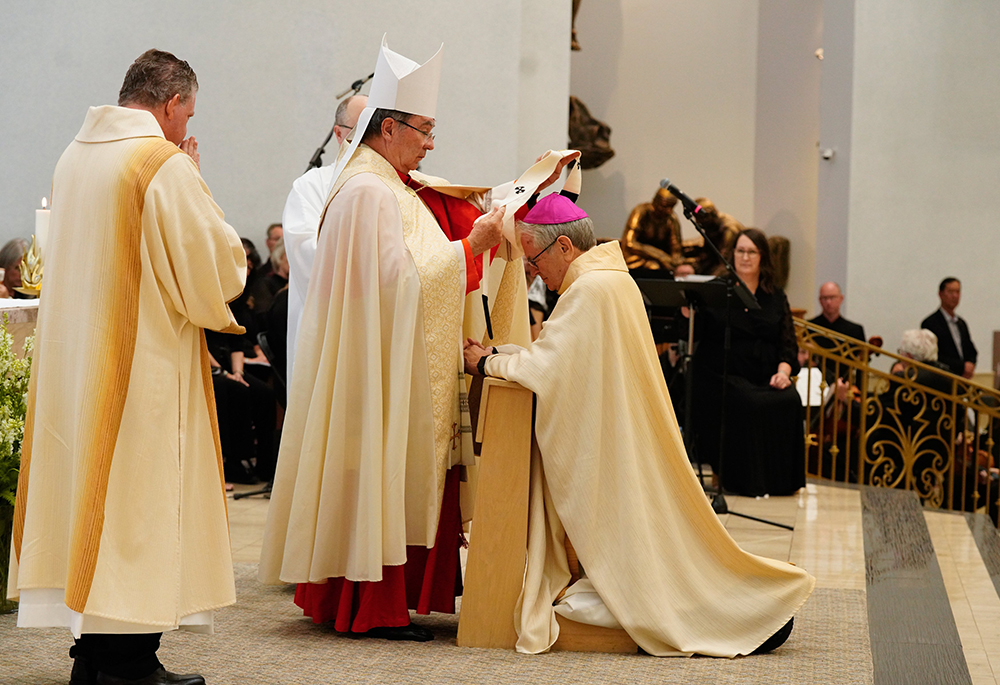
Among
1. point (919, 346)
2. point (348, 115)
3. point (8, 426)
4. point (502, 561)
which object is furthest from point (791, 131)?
point (8, 426)

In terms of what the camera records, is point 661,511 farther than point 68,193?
Yes

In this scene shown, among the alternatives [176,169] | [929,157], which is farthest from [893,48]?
[176,169]

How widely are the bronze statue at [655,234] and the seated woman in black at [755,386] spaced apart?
601 cm

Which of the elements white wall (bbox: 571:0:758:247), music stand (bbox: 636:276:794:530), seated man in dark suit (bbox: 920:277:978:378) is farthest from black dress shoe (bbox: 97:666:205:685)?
white wall (bbox: 571:0:758:247)

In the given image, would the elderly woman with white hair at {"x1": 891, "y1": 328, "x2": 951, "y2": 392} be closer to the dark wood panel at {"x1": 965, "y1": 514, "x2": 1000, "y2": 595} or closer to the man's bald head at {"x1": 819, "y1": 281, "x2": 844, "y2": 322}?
the man's bald head at {"x1": 819, "y1": 281, "x2": 844, "y2": 322}

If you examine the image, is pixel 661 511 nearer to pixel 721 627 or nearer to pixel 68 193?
pixel 721 627

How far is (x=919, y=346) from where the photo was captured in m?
8.60

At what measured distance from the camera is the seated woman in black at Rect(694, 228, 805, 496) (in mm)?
7219

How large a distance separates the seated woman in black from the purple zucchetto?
11.3 feet

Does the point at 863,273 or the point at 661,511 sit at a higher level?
Answer: the point at 863,273

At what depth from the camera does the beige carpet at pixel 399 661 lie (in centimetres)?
333

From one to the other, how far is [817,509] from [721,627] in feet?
11.2

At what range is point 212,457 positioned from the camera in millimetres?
3119

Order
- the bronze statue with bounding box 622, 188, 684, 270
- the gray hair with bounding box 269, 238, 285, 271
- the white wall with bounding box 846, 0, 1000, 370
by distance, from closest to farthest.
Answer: the gray hair with bounding box 269, 238, 285, 271
the white wall with bounding box 846, 0, 1000, 370
the bronze statue with bounding box 622, 188, 684, 270
